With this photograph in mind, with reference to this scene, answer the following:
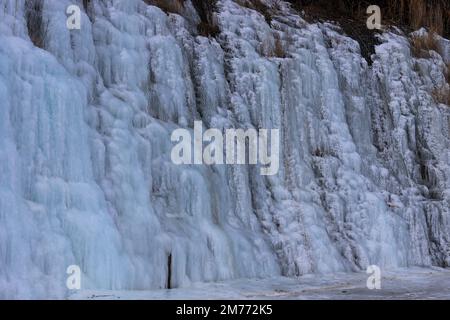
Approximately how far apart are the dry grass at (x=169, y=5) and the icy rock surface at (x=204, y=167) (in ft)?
0.64

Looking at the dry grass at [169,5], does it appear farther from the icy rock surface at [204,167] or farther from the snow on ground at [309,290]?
the snow on ground at [309,290]

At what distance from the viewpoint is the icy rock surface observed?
696cm

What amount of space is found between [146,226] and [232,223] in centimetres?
164

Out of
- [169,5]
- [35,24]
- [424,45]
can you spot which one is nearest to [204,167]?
[35,24]

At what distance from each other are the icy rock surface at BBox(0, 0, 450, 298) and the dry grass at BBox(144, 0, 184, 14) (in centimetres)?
19

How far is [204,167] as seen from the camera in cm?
895

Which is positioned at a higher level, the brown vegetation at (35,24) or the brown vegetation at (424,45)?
the brown vegetation at (424,45)

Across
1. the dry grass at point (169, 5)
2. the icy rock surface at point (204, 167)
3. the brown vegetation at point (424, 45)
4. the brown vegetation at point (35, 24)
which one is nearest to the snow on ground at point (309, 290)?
the icy rock surface at point (204, 167)

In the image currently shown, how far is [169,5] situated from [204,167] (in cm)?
296

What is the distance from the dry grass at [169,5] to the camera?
10109mm

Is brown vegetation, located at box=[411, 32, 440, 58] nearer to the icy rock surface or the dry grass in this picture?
the icy rock surface

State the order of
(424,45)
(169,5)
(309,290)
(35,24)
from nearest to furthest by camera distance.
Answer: (309,290)
(35,24)
(169,5)
(424,45)

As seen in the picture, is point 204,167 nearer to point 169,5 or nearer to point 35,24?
point 35,24
